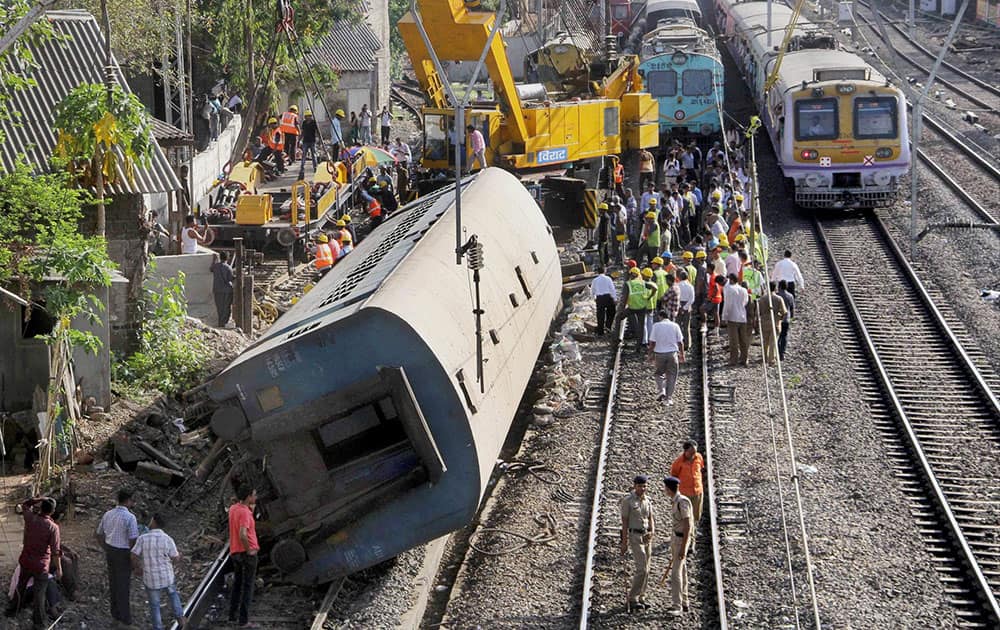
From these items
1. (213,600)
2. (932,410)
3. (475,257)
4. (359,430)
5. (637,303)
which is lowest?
(213,600)

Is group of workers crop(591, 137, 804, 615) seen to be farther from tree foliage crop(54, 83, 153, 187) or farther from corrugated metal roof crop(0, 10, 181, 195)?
tree foliage crop(54, 83, 153, 187)

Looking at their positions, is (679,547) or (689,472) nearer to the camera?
(679,547)

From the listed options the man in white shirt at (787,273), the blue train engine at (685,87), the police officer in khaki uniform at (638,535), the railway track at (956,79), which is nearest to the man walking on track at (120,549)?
the police officer in khaki uniform at (638,535)

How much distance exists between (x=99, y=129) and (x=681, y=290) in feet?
28.0

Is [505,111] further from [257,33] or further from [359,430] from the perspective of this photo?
[359,430]

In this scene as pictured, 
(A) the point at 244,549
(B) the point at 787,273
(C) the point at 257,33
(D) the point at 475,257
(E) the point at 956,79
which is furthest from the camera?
(E) the point at 956,79

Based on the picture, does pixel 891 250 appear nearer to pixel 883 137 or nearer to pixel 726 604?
pixel 883 137

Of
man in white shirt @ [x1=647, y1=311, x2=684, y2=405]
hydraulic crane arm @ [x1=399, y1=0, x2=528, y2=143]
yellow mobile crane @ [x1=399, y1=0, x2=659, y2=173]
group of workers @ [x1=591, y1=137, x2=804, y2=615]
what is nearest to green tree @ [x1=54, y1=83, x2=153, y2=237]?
man in white shirt @ [x1=647, y1=311, x2=684, y2=405]

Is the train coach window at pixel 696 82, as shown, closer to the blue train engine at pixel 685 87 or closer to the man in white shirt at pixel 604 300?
the blue train engine at pixel 685 87

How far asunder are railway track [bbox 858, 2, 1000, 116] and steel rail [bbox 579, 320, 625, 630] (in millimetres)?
24854

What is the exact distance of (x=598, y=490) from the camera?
14.9 meters

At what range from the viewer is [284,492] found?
38.6ft

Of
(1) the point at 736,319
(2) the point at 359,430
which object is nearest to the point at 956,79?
(1) the point at 736,319

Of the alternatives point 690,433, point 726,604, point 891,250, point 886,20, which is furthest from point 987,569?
point 886,20
